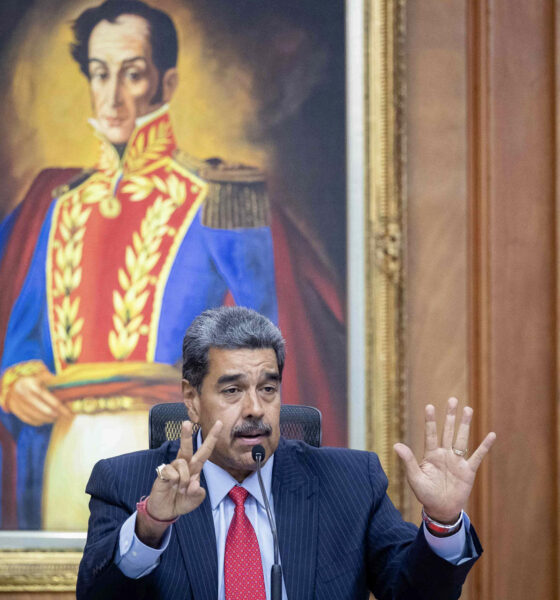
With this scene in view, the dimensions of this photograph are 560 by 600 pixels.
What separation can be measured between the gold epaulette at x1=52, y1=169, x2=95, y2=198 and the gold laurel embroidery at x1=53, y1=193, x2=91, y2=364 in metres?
0.03

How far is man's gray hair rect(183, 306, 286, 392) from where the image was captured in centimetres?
200

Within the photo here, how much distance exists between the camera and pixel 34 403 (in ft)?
9.78

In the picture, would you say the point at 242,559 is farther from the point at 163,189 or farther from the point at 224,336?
the point at 163,189

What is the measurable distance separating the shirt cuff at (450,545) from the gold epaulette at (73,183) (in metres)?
1.90

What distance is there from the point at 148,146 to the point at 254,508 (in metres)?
1.58

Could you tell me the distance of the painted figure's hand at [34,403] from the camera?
2.97 meters

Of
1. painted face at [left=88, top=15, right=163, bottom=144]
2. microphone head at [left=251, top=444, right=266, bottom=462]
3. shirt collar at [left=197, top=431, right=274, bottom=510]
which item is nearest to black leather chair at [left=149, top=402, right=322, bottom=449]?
shirt collar at [left=197, top=431, right=274, bottom=510]

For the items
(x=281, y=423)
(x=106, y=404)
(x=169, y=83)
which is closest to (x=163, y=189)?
(x=169, y=83)

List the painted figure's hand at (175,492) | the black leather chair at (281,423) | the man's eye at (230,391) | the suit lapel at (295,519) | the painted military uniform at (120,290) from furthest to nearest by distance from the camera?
the painted military uniform at (120,290), the black leather chair at (281,423), the man's eye at (230,391), the suit lapel at (295,519), the painted figure's hand at (175,492)

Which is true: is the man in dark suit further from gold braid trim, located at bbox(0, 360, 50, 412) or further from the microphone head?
gold braid trim, located at bbox(0, 360, 50, 412)

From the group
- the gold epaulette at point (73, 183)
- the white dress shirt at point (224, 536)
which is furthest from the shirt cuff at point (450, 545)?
the gold epaulette at point (73, 183)

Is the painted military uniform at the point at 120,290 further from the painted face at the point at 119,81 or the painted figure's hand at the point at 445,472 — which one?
the painted figure's hand at the point at 445,472

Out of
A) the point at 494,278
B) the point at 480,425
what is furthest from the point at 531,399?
the point at 494,278

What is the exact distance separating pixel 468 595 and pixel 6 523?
5.54 ft
